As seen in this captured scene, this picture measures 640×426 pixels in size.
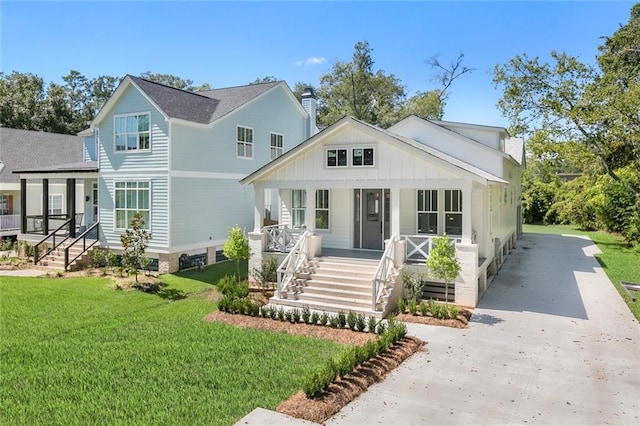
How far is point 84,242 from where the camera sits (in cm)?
1761

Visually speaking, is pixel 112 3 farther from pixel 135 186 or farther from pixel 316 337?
pixel 316 337

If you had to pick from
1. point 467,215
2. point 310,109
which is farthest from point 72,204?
point 467,215

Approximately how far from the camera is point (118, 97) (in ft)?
58.4

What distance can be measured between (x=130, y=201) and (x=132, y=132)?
2.88m

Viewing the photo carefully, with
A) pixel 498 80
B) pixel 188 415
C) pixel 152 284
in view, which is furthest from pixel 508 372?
pixel 498 80

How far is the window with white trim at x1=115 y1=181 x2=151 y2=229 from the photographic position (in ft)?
56.7

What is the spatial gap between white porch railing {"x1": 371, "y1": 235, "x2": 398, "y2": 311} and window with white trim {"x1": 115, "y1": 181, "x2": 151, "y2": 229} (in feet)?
33.5

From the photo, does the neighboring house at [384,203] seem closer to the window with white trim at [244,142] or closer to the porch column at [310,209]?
the porch column at [310,209]

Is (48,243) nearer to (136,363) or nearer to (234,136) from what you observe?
(234,136)

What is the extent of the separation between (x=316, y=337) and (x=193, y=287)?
6.93 meters

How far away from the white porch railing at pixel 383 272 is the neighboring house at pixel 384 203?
1.1 inches

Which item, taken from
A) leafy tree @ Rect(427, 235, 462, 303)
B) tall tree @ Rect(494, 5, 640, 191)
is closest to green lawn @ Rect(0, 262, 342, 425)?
leafy tree @ Rect(427, 235, 462, 303)

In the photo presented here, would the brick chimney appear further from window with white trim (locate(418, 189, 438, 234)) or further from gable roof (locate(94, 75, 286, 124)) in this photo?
window with white trim (locate(418, 189, 438, 234))

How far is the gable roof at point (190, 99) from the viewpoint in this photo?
56.3 ft
